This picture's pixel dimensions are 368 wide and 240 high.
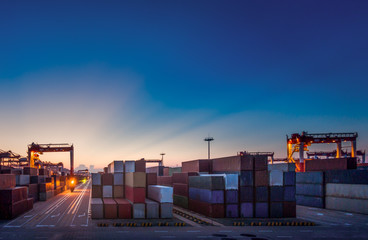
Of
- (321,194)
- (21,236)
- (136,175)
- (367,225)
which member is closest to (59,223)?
(21,236)

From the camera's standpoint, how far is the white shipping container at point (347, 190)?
4322cm

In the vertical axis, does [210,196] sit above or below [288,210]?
above

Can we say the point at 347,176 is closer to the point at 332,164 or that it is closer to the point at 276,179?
the point at 332,164

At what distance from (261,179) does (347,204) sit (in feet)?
51.8

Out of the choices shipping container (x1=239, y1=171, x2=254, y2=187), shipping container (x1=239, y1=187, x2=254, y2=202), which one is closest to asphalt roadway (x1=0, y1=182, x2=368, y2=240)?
shipping container (x1=239, y1=187, x2=254, y2=202)

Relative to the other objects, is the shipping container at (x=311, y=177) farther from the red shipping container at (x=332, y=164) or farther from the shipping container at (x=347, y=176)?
the red shipping container at (x=332, y=164)

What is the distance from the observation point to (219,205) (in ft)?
128

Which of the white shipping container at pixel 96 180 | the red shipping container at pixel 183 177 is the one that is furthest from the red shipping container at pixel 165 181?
the white shipping container at pixel 96 180

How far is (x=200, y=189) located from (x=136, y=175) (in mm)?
9304

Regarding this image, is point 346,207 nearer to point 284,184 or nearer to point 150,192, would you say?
point 284,184

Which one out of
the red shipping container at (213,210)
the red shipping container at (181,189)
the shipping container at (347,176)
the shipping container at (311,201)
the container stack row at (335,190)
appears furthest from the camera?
the red shipping container at (181,189)

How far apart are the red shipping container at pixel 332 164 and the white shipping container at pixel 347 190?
217 inches

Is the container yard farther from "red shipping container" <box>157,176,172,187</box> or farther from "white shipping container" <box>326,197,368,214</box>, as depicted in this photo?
"red shipping container" <box>157,176,172,187</box>

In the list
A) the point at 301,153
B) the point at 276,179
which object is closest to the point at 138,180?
the point at 276,179
